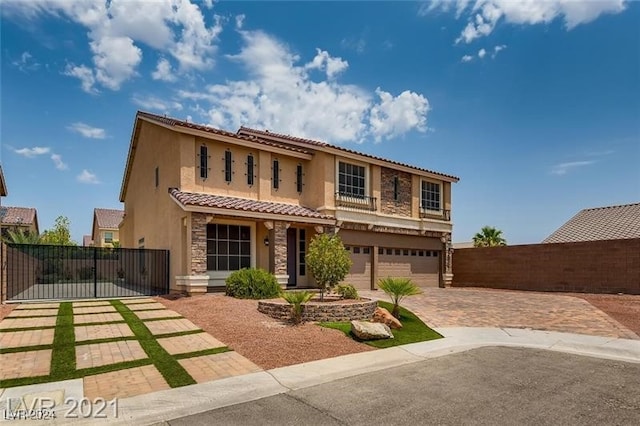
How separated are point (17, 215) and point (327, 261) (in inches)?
1816

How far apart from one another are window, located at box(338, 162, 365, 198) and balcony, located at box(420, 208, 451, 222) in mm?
4647

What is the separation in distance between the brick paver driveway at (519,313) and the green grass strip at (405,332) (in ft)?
1.91

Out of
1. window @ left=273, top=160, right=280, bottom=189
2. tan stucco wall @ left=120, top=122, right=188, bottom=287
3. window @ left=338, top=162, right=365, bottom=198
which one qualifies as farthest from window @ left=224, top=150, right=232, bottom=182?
window @ left=338, top=162, right=365, bottom=198

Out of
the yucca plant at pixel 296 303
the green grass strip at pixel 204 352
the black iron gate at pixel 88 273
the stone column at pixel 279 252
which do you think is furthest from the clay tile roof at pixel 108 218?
the green grass strip at pixel 204 352

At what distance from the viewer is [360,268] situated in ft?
67.5

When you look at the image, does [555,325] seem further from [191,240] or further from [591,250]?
[191,240]

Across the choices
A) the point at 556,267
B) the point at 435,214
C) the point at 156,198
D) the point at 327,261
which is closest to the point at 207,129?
the point at 156,198

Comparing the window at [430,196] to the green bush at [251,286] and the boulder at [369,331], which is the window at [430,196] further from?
the boulder at [369,331]

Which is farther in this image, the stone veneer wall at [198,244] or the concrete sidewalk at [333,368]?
the stone veneer wall at [198,244]

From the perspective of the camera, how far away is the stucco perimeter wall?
17.8 meters

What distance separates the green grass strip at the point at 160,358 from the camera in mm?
6759

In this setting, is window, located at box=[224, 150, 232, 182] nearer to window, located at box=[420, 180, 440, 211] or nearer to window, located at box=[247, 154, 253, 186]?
window, located at box=[247, 154, 253, 186]

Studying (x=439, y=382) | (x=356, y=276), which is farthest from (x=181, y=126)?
(x=439, y=382)

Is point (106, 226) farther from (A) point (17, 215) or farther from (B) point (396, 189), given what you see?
(B) point (396, 189)
